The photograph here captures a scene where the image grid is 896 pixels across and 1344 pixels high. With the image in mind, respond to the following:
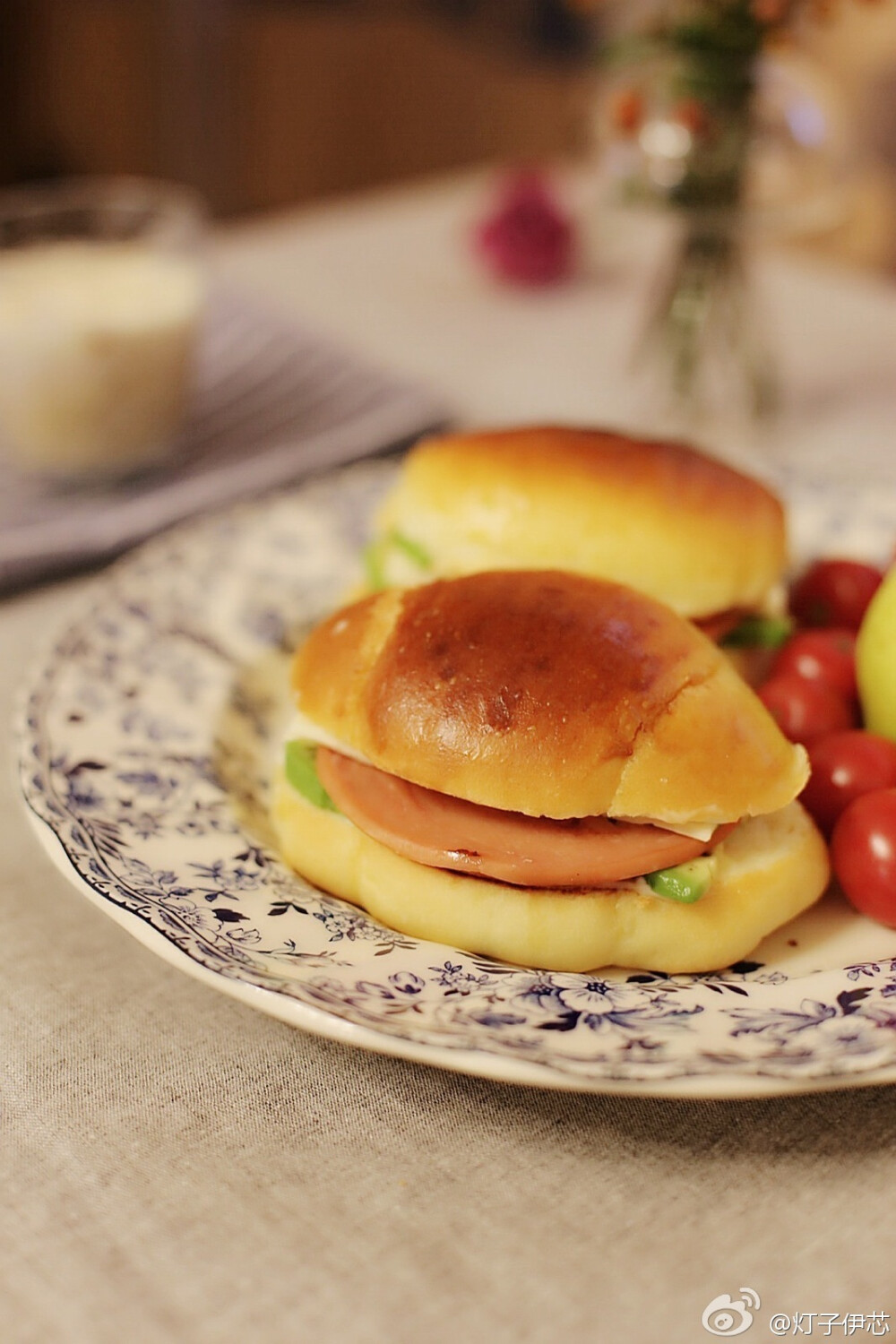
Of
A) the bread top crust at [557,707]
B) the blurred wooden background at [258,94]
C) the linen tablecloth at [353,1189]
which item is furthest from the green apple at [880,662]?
the blurred wooden background at [258,94]

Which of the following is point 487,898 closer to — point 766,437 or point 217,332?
point 766,437

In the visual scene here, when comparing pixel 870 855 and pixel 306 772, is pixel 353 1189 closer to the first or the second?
pixel 306 772

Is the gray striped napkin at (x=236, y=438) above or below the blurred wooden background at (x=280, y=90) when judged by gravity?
below

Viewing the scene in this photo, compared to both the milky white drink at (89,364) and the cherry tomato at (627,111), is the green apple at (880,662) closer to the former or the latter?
the cherry tomato at (627,111)

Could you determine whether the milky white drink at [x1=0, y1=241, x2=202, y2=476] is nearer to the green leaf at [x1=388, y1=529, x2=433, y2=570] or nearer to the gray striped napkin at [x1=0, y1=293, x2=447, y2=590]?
the gray striped napkin at [x1=0, y1=293, x2=447, y2=590]

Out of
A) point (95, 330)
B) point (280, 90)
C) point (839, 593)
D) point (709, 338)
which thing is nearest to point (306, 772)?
point (839, 593)
